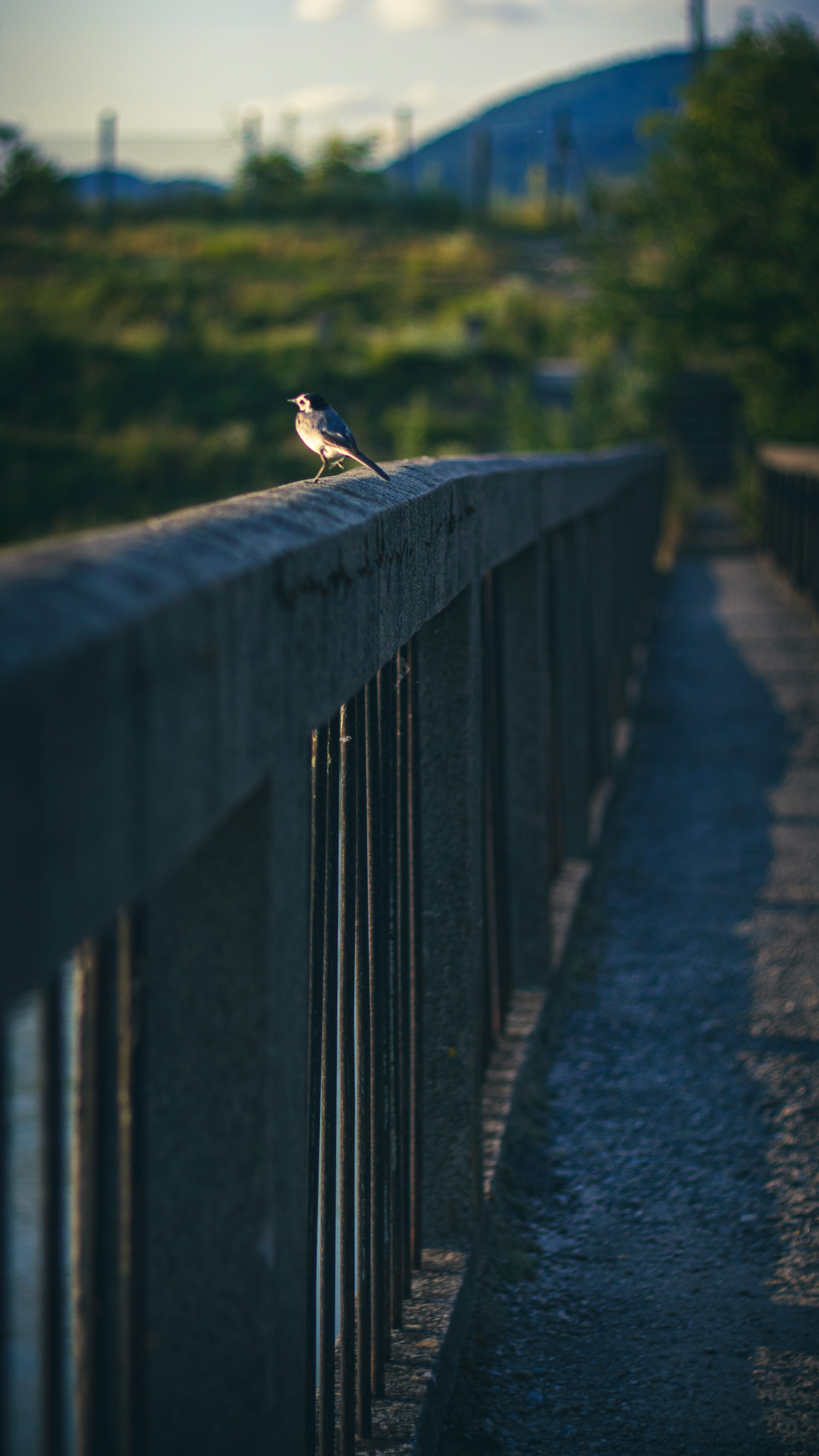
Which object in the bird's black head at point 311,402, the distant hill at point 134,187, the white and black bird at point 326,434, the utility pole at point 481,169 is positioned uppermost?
the utility pole at point 481,169

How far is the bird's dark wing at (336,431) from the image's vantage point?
8.91 ft

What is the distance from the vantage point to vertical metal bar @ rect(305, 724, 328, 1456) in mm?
1715

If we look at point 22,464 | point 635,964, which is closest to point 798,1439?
point 635,964

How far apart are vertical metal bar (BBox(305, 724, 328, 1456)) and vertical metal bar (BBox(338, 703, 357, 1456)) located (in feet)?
0.38

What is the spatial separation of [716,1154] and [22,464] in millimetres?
18689

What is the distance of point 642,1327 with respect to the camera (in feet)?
8.71

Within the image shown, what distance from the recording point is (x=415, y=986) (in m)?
2.61

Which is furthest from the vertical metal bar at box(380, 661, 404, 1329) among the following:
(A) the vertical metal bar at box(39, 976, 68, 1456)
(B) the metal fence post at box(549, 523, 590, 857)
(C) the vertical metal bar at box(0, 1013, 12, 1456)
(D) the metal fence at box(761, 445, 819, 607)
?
(D) the metal fence at box(761, 445, 819, 607)

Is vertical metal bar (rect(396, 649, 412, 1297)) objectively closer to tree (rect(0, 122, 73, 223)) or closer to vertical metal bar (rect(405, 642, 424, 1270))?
vertical metal bar (rect(405, 642, 424, 1270))

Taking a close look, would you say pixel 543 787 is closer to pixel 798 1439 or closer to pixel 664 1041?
pixel 664 1041

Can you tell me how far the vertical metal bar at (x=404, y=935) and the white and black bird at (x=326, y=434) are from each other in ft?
1.58

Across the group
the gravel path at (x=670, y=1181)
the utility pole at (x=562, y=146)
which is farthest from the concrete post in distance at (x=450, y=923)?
the utility pole at (x=562, y=146)

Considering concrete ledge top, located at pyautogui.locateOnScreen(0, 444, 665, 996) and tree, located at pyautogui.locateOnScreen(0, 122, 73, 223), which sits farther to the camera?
tree, located at pyautogui.locateOnScreen(0, 122, 73, 223)

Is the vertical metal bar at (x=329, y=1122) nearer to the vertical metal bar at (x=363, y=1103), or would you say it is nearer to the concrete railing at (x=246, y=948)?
the concrete railing at (x=246, y=948)
